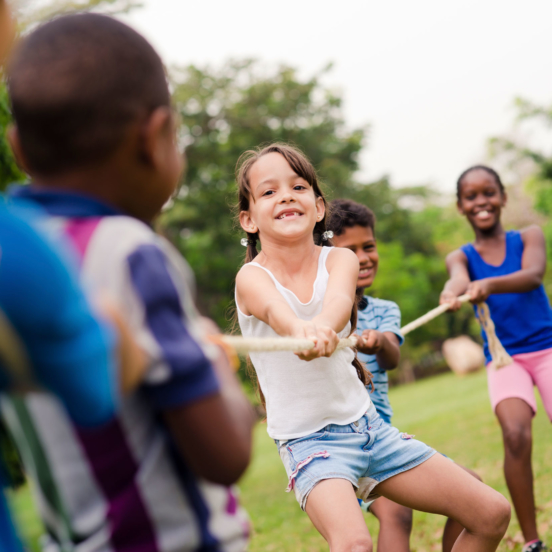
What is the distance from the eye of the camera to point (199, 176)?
2536 cm

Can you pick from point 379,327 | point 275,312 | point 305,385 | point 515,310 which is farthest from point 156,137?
point 515,310

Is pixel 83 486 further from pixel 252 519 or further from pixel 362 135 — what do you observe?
pixel 362 135

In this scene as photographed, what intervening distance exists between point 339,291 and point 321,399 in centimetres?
45

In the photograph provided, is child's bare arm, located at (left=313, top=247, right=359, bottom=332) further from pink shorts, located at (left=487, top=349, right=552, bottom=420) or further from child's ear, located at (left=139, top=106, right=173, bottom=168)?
pink shorts, located at (left=487, top=349, right=552, bottom=420)

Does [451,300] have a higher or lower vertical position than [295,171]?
lower

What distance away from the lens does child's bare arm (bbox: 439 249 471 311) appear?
4219mm

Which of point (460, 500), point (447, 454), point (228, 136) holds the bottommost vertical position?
point (447, 454)

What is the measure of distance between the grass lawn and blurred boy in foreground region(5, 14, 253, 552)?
0.28 m

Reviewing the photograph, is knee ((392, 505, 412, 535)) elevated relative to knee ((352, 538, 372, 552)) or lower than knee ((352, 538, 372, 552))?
lower

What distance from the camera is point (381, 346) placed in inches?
134

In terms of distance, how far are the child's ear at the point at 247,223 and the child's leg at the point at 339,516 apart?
1242mm

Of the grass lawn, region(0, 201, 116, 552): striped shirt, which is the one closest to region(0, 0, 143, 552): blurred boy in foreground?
region(0, 201, 116, 552): striped shirt

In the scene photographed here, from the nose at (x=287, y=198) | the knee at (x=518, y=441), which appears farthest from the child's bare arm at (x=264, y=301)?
the knee at (x=518, y=441)

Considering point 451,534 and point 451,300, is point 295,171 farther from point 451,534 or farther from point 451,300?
point 451,534
